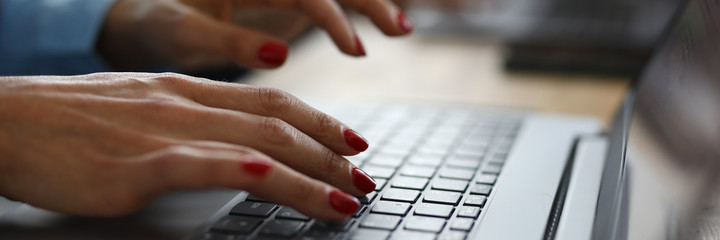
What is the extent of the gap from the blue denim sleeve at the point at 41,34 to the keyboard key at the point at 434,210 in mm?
542

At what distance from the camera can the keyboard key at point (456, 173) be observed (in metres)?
0.51

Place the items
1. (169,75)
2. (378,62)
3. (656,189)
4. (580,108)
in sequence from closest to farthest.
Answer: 1. (656,189)
2. (169,75)
3. (580,108)
4. (378,62)

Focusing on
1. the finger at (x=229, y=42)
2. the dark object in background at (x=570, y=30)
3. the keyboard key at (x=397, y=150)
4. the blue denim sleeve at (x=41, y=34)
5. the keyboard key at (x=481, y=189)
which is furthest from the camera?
the dark object in background at (x=570, y=30)

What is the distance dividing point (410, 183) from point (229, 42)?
31 centimetres

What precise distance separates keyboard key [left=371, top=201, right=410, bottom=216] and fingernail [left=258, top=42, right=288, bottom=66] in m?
0.26

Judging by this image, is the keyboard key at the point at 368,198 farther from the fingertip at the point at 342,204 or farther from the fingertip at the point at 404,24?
the fingertip at the point at 404,24

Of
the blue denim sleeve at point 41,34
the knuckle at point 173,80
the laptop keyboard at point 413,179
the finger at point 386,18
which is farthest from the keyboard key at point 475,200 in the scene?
the blue denim sleeve at point 41,34

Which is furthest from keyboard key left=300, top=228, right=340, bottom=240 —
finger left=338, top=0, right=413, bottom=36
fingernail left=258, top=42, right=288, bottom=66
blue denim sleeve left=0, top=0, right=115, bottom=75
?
blue denim sleeve left=0, top=0, right=115, bottom=75

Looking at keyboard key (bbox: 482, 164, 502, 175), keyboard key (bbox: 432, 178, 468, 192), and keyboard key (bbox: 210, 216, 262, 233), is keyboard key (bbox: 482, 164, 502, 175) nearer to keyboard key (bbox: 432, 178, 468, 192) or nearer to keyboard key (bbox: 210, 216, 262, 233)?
keyboard key (bbox: 432, 178, 468, 192)

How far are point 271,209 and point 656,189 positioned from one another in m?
0.23

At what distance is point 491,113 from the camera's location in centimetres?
73

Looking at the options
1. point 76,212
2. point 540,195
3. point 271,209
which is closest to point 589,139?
point 540,195

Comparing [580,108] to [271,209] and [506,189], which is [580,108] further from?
[271,209]

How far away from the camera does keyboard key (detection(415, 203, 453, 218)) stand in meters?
0.43
